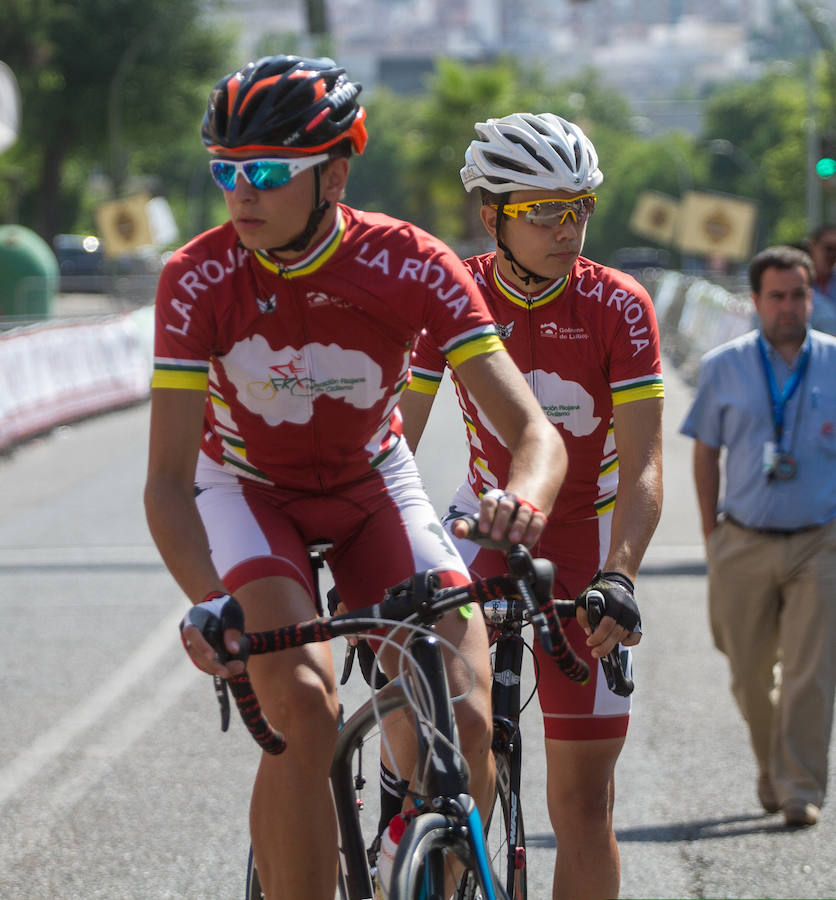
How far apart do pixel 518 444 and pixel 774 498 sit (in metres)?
3.69

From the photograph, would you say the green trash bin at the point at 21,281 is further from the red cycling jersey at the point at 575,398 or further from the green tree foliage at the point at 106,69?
the red cycling jersey at the point at 575,398

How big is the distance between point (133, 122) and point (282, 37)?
102 m

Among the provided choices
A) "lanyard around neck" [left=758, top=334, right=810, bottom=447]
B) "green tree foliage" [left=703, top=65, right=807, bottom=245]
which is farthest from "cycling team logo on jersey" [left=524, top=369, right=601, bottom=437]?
"green tree foliage" [left=703, top=65, right=807, bottom=245]

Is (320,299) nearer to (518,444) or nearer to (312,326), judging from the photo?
(312,326)

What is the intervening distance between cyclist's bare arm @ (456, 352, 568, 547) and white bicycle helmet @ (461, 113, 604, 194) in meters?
0.80

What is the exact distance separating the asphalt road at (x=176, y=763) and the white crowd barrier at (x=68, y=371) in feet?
23.3

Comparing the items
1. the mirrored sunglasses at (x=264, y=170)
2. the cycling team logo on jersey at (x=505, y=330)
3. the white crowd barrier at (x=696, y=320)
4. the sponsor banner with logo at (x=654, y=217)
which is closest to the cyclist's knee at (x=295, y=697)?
the mirrored sunglasses at (x=264, y=170)

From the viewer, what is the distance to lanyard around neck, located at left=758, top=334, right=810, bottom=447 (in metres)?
6.86

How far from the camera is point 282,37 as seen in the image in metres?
159

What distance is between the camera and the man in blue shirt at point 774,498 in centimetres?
673

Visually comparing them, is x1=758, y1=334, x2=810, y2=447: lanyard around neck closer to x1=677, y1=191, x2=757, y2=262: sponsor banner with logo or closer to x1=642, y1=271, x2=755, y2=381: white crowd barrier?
x1=642, y1=271, x2=755, y2=381: white crowd barrier

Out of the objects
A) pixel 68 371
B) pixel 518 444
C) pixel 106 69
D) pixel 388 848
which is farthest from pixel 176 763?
pixel 106 69

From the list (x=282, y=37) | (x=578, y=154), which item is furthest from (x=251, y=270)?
(x=282, y=37)

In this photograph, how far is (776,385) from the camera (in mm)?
6918
